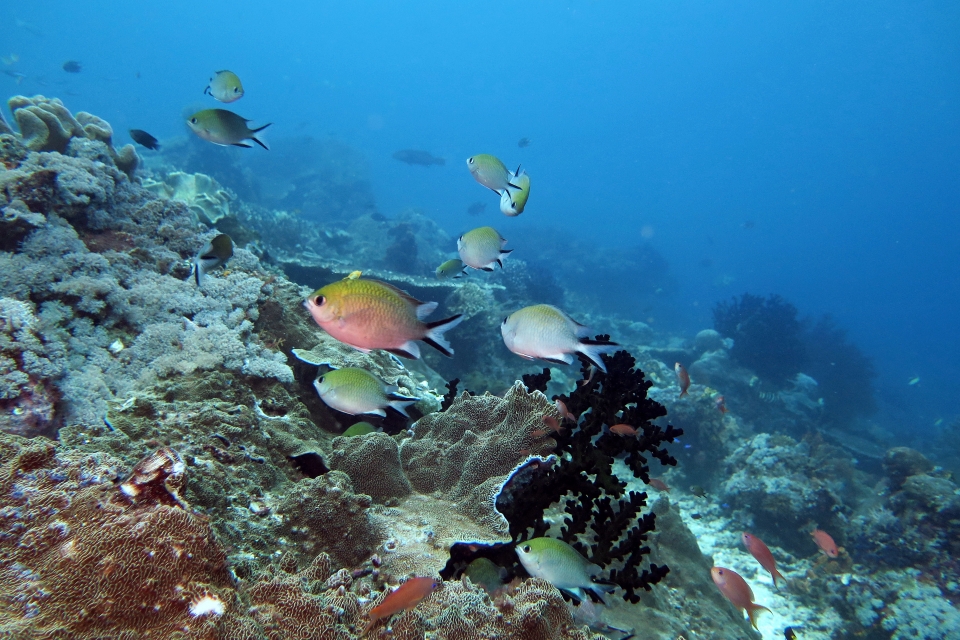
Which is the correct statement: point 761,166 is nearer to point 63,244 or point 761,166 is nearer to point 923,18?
point 923,18

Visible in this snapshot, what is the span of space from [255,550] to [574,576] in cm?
183

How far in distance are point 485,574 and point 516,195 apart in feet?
10.4

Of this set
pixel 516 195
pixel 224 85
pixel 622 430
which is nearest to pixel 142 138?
pixel 224 85

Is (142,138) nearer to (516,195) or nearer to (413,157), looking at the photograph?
(516,195)

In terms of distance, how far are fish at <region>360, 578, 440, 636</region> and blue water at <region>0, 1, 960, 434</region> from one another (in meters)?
75.0

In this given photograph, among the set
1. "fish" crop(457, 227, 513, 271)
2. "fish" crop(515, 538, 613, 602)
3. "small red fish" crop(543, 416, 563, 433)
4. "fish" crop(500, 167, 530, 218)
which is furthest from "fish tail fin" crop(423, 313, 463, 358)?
"fish" crop(500, 167, 530, 218)

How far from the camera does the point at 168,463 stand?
5.21 ft

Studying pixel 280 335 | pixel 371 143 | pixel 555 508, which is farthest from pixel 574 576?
pixel 371 143

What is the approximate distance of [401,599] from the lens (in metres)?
1.81

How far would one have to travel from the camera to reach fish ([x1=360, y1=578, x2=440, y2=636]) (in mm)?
1795

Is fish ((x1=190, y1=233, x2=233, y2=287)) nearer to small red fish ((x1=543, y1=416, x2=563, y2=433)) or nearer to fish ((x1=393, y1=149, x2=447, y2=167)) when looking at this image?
small red fish ((x1=543, y1=416, x2=563, y2=433))

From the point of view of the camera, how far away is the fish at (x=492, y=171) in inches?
165

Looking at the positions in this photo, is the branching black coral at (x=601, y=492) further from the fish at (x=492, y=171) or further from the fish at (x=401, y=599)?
the fish at (x=492, y=171)

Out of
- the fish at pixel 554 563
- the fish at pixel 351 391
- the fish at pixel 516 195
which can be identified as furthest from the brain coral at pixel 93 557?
the fish at pixel 516 195
